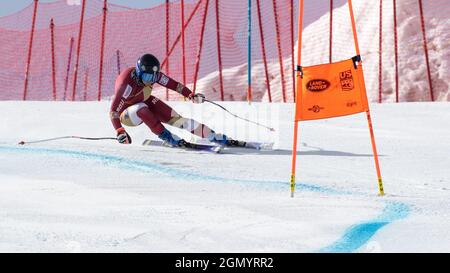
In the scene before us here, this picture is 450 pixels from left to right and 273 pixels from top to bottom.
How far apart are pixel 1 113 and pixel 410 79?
12.0 meters

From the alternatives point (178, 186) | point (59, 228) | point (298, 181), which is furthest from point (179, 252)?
point (298, 181)

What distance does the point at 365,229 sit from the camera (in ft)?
13.6

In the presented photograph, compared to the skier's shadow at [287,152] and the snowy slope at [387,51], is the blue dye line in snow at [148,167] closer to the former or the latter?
the skier's shadow at [287,152]

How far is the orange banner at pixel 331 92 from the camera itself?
5.23m

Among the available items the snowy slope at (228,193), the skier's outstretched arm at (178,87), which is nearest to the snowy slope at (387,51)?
the snowy slope at (228,193)

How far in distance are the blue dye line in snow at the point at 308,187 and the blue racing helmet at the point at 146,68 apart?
1165 millimetres

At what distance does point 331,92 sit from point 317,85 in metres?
0.12

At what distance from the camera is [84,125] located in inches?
424

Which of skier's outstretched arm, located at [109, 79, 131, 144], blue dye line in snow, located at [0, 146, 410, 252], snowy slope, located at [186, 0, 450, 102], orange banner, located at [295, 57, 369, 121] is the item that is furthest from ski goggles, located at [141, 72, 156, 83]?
snowy slope, located at [186, 0, 450, 102]

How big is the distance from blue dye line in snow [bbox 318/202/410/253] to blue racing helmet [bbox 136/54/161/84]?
13.4 ft

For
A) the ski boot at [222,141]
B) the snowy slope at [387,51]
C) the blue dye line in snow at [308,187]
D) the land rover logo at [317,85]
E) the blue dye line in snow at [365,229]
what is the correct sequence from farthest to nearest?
the snowy slope at [387,51] < the ski boot at [222,141] < the land rover logo at [317,85] < the blue dye line in snow at [308,187] < the blue dye line in snow at [365,229]

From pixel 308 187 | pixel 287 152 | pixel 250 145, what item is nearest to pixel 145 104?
pixel 250 145

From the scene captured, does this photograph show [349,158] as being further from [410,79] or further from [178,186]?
[410,79]

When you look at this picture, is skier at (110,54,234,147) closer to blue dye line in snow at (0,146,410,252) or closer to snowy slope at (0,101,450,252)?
snowy slope at (0,101,450,252)
